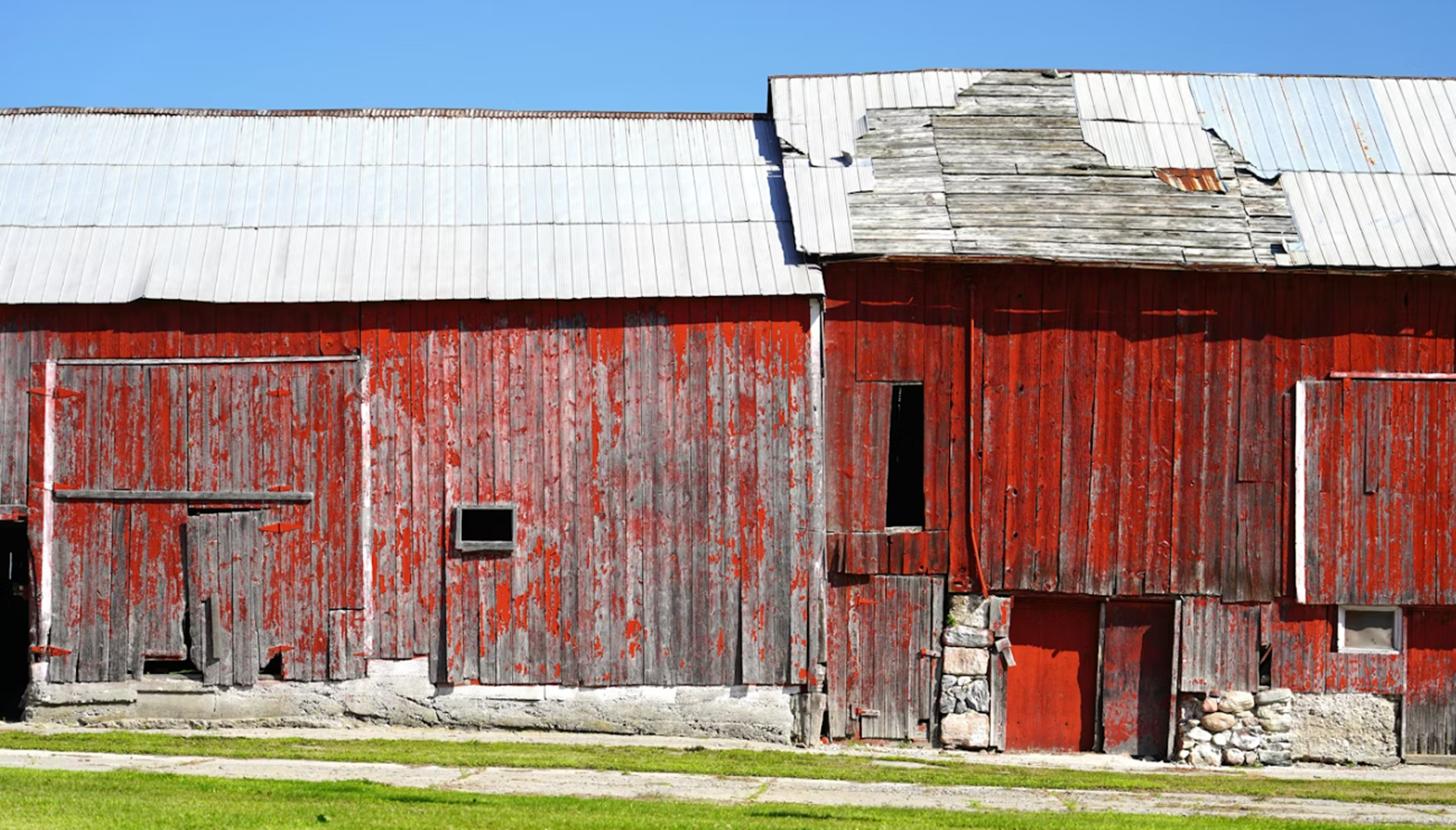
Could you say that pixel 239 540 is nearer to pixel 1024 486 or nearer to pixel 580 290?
pixel 580 290

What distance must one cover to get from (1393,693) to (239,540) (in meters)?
12.4

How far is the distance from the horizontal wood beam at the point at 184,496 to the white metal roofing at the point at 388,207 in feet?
6.48

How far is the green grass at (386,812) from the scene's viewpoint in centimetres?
951

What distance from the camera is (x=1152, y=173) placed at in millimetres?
16219

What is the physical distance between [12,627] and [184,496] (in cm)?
422

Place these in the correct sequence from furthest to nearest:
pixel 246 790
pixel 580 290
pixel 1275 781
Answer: pixel 580 290 < pixel 1275 781 < pixel 246 790

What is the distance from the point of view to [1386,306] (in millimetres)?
15328

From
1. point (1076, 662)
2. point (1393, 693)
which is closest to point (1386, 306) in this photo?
point (1393, 693)

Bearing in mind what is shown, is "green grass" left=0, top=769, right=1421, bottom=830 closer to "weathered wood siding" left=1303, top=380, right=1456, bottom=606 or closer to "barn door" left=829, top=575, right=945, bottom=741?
"barn door" left=829, top=575, right=945, bottom=741

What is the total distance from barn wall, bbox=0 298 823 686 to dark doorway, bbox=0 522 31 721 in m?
4.65

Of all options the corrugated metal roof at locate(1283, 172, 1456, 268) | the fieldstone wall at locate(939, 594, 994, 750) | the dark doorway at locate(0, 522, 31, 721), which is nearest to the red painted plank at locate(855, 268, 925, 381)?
the fieldstone wall at locate(939, 594, 994, 750)

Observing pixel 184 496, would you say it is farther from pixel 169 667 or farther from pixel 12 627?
pixel 12 627

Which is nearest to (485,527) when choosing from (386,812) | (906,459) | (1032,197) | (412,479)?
(412,479)

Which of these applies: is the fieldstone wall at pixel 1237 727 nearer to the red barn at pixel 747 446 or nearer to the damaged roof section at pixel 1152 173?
the red barn at pixel 747 446
